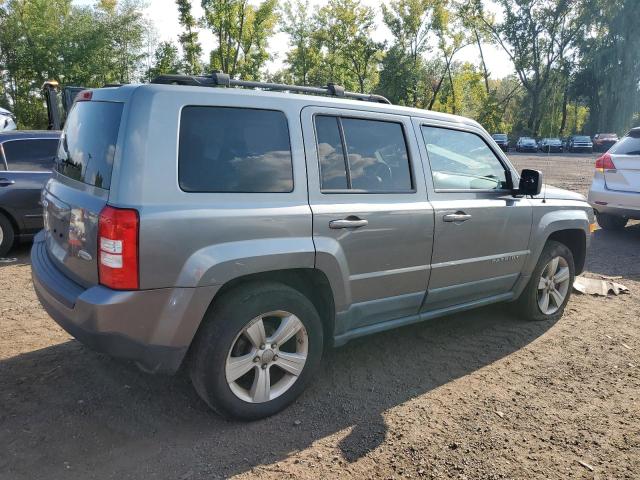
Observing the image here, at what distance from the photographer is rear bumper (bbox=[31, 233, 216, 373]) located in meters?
2.56

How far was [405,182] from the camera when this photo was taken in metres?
3.60

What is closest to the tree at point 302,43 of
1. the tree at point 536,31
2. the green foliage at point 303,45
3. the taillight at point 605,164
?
the green foliage at point 303,45

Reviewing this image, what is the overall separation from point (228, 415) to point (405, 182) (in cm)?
188

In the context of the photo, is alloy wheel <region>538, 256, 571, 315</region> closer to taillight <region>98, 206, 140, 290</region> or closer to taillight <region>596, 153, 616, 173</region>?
taillight <region>98, 206, 140, 290</region>

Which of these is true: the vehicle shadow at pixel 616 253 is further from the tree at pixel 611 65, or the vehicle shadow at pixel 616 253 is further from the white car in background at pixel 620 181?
the tree at pixel 611 65

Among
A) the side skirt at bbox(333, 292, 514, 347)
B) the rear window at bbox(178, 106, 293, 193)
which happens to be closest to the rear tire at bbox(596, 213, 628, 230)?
the side skirt at bbox(333, 292, 514, 347)

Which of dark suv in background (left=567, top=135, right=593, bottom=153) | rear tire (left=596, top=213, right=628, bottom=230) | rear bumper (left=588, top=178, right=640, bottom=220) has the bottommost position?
rear tire (left=596, top=213, right=628, bottom=230)

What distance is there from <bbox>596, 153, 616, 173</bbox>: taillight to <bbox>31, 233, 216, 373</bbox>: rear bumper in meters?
7.73

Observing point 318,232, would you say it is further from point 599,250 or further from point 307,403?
point 599,250

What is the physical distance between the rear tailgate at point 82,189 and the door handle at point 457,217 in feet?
7.29

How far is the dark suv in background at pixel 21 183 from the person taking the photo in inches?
259

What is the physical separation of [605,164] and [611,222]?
51.4 inches

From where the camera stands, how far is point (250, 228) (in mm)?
2807

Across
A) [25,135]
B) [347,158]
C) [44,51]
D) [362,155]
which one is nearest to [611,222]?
[362,155]
